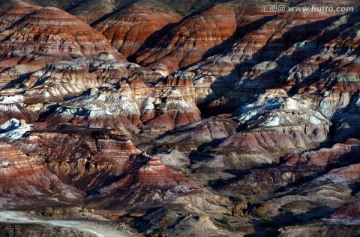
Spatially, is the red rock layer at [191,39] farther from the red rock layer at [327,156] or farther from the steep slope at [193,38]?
the red rock layer at [327,156]

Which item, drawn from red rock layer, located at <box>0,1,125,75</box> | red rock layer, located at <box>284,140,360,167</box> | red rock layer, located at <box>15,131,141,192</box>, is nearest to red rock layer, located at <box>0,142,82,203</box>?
red rock layer, located at <box>15,131,141,192</box>

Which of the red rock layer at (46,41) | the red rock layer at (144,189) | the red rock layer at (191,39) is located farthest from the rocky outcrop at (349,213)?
the red rock layer at (191,39)

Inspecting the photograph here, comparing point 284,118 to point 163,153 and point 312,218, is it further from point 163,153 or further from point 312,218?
point 312,218

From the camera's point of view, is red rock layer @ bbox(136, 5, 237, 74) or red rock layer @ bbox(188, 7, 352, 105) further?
red rock layer @ bbox(136, 5, 237, 74)

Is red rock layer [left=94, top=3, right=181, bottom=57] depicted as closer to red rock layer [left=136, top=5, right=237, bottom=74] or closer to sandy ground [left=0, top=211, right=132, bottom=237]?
red rock layer [left=136, top=5, right=237, bottom=74]

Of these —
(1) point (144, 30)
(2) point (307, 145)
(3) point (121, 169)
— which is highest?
(3) point (121, 169)

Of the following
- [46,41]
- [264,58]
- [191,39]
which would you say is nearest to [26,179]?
[264,58]

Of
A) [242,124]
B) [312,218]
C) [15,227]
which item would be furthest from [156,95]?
[15,227]
